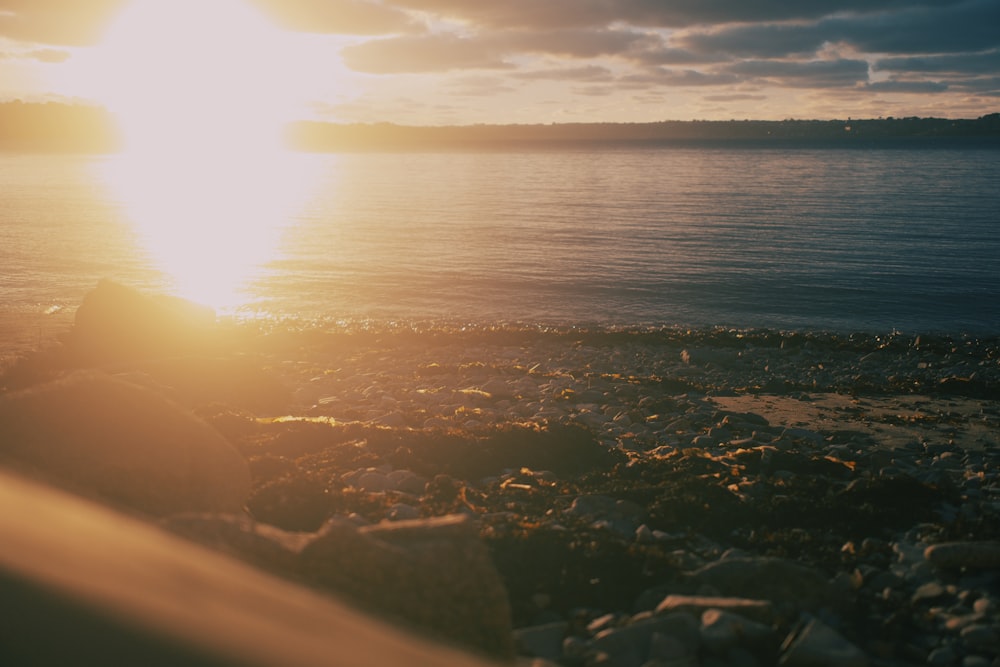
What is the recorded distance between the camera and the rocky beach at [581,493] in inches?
208

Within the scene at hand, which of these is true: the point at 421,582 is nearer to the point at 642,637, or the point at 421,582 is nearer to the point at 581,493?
the point at 642,637

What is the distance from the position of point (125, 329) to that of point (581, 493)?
12.8m

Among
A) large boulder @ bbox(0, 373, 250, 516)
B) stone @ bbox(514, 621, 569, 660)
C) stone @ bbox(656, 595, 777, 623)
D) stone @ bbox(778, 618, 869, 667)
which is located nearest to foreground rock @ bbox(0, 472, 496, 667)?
stone @ bbox(514, 621, 569, 660)

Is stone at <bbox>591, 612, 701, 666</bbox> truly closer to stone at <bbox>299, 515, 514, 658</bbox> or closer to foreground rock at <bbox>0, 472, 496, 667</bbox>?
stone at <bbox>299, 515, 514, 658</bbox>

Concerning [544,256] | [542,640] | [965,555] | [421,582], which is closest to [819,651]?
[542,640]

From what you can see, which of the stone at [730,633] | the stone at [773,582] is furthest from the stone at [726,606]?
the stone at [773,582]

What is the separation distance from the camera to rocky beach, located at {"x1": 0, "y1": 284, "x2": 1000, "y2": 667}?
529 centimetres

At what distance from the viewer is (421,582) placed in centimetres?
494

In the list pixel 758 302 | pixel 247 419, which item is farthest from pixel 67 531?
pixel 758 302

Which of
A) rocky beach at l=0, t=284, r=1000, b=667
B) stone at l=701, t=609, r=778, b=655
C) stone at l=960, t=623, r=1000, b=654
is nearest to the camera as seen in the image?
rocky beach at l=0, t=284, r=1000, b=667

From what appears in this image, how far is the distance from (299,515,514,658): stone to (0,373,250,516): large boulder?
2563 mm

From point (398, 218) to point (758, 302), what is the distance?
30.0m

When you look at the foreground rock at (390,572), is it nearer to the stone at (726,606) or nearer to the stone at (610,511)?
the stone at (726,606)

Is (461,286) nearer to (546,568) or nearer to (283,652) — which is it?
(546,568)
